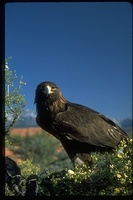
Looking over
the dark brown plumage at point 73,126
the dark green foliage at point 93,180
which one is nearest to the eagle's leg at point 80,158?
the dark brown plumage at point 73,126

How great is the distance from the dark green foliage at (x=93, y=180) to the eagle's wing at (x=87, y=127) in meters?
0.88

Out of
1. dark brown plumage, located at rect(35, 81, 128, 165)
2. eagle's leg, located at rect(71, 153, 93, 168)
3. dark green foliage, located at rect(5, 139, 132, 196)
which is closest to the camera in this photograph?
dark green foliage, located at rect(5, 139, 132, 196)

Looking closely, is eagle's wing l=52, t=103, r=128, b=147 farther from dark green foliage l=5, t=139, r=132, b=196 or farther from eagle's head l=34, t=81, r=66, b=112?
dark green foliage l=5, t=139, r=132, b=196

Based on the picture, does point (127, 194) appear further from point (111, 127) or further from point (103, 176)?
point (111, 127)

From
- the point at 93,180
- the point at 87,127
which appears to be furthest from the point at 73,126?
the point at 93,180

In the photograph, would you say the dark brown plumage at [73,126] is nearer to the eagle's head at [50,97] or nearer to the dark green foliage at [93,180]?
the eagle's head at [50,97]

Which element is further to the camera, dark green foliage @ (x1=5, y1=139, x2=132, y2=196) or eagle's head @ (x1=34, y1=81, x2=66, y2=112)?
eagle's head @ (x1=34, y1=81, x2=66, y2=112)

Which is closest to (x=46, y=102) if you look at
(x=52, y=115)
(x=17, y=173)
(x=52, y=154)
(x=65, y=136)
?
(x=52, y=115)

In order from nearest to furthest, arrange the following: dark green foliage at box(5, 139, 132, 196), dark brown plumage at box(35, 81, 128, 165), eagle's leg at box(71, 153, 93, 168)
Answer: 1. dark green foliage at box(5, 139, 132, 196)
2. eagle's leg at box(71, 153, 93, 168)
3. dark brown plumage at box(35, 81, 128, 165)

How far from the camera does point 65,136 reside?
2867mm

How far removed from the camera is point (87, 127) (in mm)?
3045

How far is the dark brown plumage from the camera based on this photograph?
286 centimetres

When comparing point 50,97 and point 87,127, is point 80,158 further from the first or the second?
point 50,97

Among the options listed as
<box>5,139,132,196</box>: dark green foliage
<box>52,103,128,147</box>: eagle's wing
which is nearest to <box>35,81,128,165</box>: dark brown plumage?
<box>52,103,128,147</box>: eagle's wing
